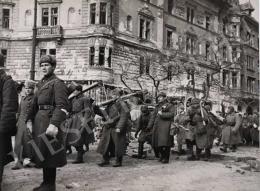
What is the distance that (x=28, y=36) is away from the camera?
2884 centimetres

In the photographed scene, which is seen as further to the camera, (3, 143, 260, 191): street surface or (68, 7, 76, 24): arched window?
(68, 7, 76, 24): arched window

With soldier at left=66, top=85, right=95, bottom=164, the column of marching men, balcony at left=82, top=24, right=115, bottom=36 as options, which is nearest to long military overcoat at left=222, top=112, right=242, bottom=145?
the column of marching men

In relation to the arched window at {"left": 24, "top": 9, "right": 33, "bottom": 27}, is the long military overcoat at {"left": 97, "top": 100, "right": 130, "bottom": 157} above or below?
below

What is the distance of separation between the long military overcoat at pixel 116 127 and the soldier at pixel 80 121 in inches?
20.3

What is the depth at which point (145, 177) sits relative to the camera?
7625 mm

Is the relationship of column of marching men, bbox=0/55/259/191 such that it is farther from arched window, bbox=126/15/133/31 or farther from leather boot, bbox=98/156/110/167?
arched window, bbox=126/15/133/31

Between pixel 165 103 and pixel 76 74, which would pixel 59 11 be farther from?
pixel 165 103

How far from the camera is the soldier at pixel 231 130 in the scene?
14164 mm

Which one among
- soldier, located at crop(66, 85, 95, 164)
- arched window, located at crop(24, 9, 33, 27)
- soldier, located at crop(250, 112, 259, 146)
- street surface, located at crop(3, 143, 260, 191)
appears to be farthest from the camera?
arched window, located at crop(24, 9, 33, 27)

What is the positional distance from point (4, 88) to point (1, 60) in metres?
0.47

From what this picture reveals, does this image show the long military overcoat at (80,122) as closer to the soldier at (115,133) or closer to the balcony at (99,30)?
the soldier at (115,133)

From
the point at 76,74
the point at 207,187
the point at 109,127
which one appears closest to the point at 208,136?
the point at 109,127

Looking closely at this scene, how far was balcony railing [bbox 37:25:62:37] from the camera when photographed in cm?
2833

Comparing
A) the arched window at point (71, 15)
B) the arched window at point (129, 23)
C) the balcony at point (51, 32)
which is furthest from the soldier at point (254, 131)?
the arched window at point (71, 15)
